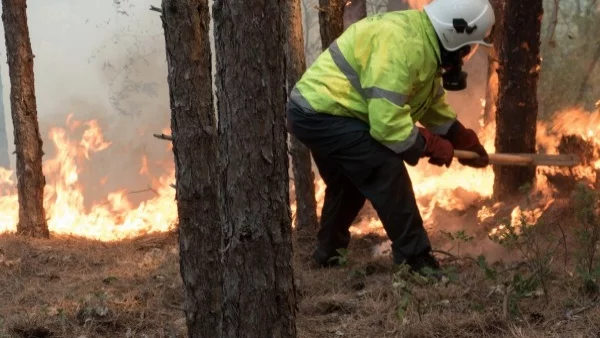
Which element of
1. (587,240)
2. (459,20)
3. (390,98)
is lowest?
(587,240)

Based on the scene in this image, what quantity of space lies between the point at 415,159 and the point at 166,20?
6.02 ft

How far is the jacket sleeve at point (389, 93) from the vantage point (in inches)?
190

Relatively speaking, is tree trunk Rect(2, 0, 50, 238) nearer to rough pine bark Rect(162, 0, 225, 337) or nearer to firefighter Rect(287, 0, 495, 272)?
firefighter Rect(287, 0, 495, 272)

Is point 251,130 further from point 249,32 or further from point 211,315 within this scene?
point 211,315

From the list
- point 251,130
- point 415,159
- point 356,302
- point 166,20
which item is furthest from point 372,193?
point 251,130

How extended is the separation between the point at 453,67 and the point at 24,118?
4.87 m

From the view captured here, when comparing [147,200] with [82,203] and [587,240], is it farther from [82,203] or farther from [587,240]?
[587,240]

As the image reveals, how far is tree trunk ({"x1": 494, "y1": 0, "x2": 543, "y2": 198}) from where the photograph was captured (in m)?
6.70

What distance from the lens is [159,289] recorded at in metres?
5.68

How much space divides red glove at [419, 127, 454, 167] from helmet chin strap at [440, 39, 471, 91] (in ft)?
1.27

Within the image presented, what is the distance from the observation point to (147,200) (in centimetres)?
1212

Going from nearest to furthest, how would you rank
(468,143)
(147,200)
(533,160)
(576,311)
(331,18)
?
(576,311)
(468,143)
(533,160)
(331,18)
(147,200)

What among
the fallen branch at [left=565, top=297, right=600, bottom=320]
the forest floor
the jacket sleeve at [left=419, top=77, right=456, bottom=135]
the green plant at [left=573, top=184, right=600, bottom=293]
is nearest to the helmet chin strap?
the jacket sleeve at [left=419, top=77, right=456, bottom=135]

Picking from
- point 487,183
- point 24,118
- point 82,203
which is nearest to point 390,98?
point 487,183
